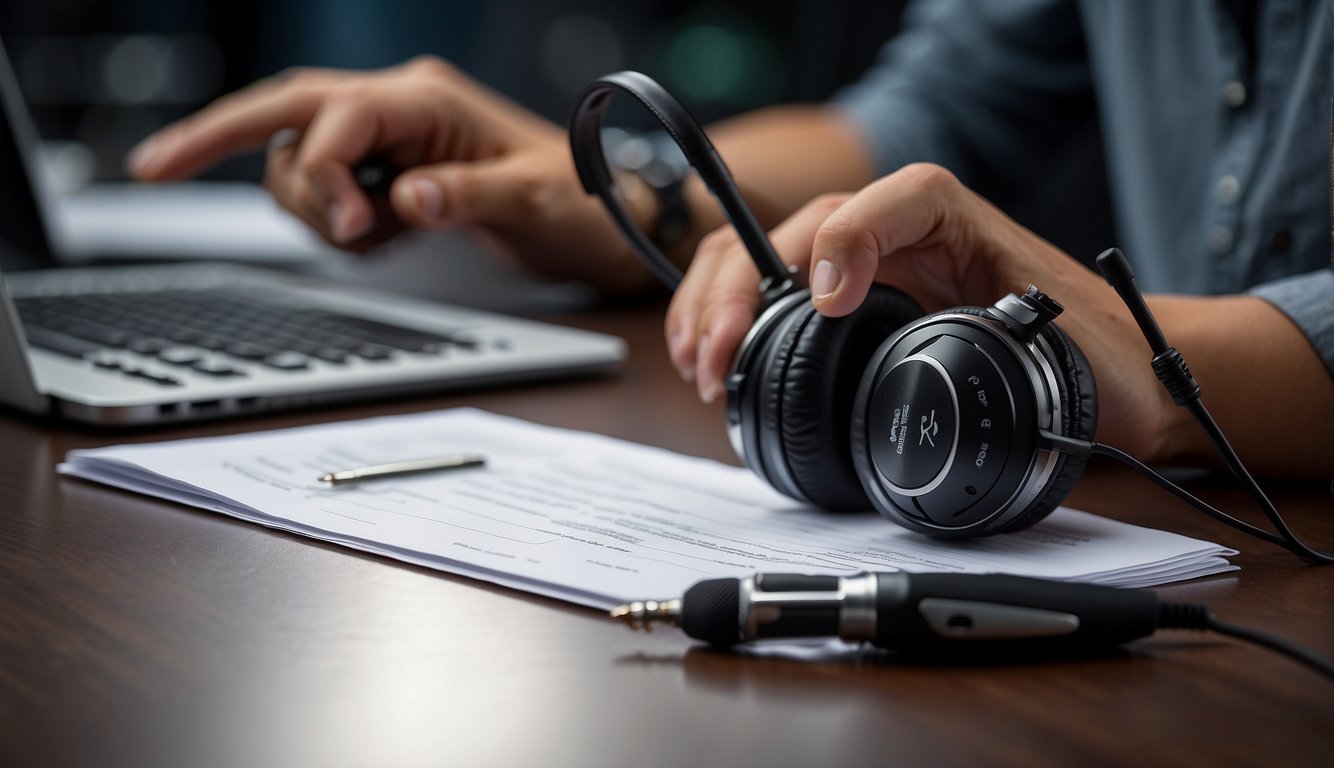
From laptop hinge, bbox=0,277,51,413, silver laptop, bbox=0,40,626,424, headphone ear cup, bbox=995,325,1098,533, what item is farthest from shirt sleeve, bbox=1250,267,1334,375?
laptop hinge, bbox=0,277,51,413

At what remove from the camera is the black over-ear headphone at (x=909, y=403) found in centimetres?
49

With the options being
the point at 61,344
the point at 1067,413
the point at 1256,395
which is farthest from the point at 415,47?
the point at 1067,413

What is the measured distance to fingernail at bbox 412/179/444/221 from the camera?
3.51 ft

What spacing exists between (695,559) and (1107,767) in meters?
0.19

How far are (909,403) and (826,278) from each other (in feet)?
0.23

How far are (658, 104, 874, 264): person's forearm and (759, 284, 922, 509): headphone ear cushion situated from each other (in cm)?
67

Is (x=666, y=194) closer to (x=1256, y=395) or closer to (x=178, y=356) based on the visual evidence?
(x=178, y=356)

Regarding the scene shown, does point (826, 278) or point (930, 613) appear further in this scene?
point (826, 278)

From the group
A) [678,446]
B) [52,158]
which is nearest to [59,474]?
[678,446]

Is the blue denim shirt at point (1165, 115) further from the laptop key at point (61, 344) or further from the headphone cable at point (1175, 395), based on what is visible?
the laptop key at point (61, 344)

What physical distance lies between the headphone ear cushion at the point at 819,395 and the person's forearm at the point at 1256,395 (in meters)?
0.17

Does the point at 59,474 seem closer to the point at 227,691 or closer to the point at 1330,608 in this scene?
the point at 227,691

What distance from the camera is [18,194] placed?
1.42 m

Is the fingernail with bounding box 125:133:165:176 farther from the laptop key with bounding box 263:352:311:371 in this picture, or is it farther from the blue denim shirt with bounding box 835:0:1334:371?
the blue denim shirt with bounding box 835:0:1334:371
